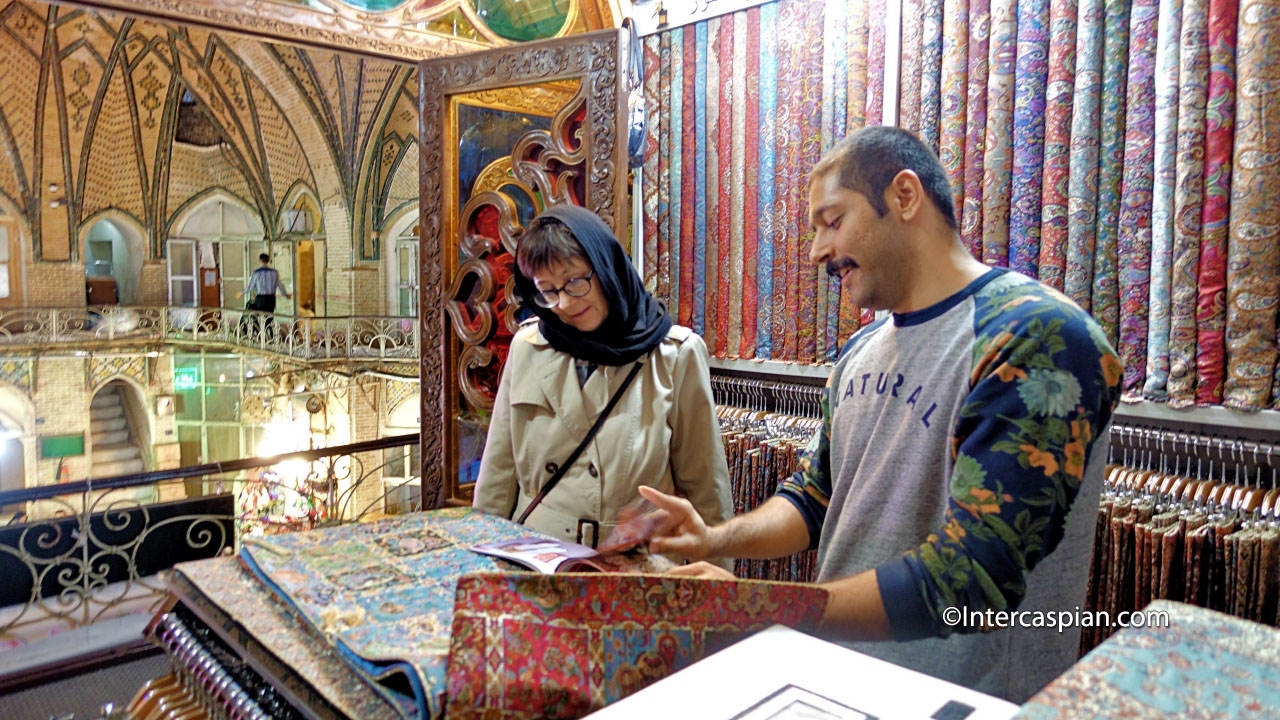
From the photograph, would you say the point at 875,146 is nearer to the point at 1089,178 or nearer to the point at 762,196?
the point at 1089,178

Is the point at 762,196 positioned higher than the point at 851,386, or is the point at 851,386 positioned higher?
the point at 762,196

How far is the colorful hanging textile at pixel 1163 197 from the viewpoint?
2.30 m

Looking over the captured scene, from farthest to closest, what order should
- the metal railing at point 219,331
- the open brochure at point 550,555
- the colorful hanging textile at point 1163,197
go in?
the metal railing at point 219,331, the colorful hanging textile at point 1163,197, the open brochure at point 550,555

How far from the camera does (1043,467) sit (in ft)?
3.54

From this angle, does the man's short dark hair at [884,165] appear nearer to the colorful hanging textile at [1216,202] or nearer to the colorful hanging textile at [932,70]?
the colorful hanging textile at [1216,202]

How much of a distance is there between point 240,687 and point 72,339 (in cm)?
1771

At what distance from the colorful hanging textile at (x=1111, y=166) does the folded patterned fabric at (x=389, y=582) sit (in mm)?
1876

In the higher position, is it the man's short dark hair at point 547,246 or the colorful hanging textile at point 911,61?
the colorful hanging textile at point 911,61

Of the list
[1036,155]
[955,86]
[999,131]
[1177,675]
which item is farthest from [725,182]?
[1177,675]

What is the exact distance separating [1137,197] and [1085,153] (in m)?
0.20

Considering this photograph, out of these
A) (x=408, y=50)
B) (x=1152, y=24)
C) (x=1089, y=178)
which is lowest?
(x=1089, y=178)

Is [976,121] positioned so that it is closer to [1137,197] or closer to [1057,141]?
[1057,141]

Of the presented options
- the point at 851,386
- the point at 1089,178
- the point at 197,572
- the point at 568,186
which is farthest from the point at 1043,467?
the point at 568,186

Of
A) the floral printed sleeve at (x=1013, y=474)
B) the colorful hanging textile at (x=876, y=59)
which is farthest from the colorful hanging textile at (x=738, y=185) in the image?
the floral printed sleeve at (x=1013, y=474)
